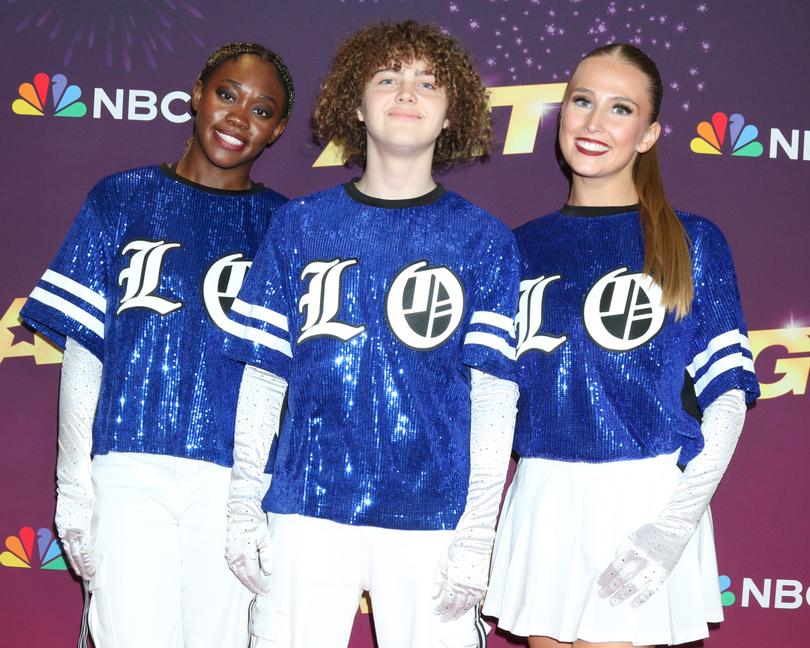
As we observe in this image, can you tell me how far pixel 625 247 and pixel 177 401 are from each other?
113cm

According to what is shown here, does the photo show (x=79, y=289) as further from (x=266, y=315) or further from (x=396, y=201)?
(x=396, y=201)

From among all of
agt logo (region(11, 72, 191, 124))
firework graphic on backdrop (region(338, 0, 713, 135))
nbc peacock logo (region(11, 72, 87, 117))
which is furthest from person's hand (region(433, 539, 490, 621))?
nbc peacock logo (region(11, 72, 87, 117))

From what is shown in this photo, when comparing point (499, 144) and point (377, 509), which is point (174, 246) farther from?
point (499, 144)

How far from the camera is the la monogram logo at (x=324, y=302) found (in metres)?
2.10

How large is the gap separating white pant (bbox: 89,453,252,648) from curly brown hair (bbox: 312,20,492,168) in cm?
92

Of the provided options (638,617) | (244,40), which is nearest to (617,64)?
(244,40)

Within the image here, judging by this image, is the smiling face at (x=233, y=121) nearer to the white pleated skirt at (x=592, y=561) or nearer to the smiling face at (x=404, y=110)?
the smiling face at (x=404, y=110)

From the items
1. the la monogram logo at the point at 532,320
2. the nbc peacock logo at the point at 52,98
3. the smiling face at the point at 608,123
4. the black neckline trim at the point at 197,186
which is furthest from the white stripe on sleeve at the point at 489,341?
the nbc peacock logo at the point at 52,98

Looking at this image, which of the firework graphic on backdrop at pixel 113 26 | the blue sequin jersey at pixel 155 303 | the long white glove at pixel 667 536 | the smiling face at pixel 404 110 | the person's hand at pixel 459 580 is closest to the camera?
the person's hand at pixel 459 580

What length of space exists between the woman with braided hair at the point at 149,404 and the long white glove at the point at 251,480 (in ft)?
0.68

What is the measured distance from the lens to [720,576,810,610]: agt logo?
288 centimetres

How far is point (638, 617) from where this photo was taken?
2.11 metres

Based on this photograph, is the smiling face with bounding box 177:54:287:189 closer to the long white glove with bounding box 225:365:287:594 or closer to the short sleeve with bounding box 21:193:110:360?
the short sleeve with bounding box 21:193:110:360

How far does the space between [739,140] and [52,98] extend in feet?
6.63
